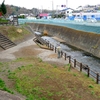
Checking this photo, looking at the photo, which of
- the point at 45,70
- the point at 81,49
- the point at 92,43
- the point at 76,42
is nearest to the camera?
the point at 45,70

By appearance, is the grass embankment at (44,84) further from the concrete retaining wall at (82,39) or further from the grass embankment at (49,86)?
the concrete retaining wall at (82,39)

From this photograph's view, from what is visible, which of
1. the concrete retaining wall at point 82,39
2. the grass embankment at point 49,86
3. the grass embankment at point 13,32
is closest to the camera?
the grass embankment at point 49,86

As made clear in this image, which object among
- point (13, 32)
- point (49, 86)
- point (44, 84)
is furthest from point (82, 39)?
point (49, 86)

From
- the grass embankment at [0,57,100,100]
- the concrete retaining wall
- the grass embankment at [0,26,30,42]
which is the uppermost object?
the grass embankment at [0,26,30,42]

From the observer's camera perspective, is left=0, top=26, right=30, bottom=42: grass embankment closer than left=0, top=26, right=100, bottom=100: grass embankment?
No

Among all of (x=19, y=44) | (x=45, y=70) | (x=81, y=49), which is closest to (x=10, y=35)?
(x=19, y=44)

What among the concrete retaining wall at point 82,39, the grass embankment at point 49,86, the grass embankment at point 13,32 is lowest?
the concrete retaining wall at point 82,39

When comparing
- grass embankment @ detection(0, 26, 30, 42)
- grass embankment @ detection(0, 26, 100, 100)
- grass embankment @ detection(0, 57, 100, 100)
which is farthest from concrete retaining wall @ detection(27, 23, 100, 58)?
grass embankment @ detection(0, 57, 100, 100)

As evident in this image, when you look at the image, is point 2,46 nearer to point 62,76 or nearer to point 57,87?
point 62,76

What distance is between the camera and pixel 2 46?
86.5 ft

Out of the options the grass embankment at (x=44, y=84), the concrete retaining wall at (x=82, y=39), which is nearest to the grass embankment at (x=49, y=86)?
the grass embankment at (x=44, y=84)

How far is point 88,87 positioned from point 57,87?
2015mm

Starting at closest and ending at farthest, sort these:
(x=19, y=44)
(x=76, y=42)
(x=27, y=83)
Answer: (x=27, y=83)
(x=19, y=44)
(x=76, y=42)

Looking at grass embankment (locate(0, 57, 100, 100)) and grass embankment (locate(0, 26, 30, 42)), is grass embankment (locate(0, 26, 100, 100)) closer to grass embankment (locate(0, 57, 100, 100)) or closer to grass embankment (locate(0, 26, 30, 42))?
grass embankment (locate(0, 57, 100, 100))
